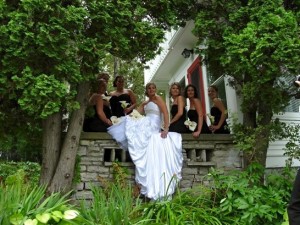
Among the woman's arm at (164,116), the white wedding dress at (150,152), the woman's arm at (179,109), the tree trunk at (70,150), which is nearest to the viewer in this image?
the tree trunk at (70,150)

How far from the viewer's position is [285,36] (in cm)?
421

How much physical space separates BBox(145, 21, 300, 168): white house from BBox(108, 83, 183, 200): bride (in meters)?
1.03

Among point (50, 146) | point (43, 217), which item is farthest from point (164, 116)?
point (43, 217)

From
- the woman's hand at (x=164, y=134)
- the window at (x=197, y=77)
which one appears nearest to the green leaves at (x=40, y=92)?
the woman's hand at (x=164, y=134)

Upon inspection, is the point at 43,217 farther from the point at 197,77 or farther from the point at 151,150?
the point at 197,77

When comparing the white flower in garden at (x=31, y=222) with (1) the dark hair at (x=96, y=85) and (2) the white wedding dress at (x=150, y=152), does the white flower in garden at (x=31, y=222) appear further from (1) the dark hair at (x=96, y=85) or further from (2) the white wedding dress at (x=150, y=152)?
(1) the dark hair at (x=96, y=85)

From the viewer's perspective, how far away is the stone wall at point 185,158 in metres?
5.45

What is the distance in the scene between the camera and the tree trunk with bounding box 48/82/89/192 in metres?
4.82

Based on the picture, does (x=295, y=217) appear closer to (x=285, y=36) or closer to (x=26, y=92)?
(x=285, y=36)

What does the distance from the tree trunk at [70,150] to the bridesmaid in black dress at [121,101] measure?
101cm

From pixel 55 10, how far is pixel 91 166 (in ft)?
7.73

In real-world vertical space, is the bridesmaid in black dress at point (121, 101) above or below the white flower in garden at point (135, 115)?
above

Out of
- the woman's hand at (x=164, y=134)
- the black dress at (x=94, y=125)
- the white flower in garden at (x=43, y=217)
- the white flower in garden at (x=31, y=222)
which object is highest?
the black dress at (x=94, y=125)

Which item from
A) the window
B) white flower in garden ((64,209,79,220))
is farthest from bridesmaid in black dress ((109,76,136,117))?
white flower in garden ((64,209,79,220))
